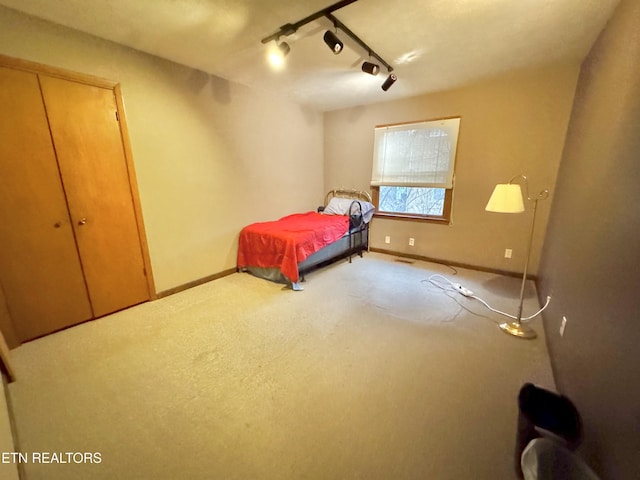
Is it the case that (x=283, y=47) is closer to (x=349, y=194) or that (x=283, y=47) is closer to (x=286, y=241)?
(x=286, y=241)

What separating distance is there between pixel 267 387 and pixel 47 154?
2.58 meters

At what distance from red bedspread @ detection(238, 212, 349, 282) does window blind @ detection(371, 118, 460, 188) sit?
1.13 meters

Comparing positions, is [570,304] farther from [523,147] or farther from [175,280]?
[175,280]

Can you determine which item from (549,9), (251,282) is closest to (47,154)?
(251,282)

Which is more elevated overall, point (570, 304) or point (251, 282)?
point (570, 304)

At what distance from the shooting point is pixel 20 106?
6.40 ft

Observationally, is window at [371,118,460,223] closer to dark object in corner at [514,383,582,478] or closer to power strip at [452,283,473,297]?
power strip at [452,283,473,297]

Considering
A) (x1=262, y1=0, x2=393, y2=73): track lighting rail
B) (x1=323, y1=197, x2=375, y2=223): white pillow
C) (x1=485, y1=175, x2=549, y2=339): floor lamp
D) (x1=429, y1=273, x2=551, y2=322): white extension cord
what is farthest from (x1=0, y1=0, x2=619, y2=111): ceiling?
(x1=429, y1=273, x2=551, y2=322): white extension cord

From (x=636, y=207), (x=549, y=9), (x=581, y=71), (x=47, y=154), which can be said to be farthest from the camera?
(x=581, y=71)

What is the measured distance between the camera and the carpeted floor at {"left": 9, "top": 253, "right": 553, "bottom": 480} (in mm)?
1224

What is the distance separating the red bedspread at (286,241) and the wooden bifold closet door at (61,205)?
1.32 metres

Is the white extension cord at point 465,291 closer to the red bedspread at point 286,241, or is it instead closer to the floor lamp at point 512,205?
the floor lamp at point 512,205

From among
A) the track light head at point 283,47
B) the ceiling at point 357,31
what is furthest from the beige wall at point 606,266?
the track light head at point 283,47

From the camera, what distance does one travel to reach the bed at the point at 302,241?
10.3 ft
